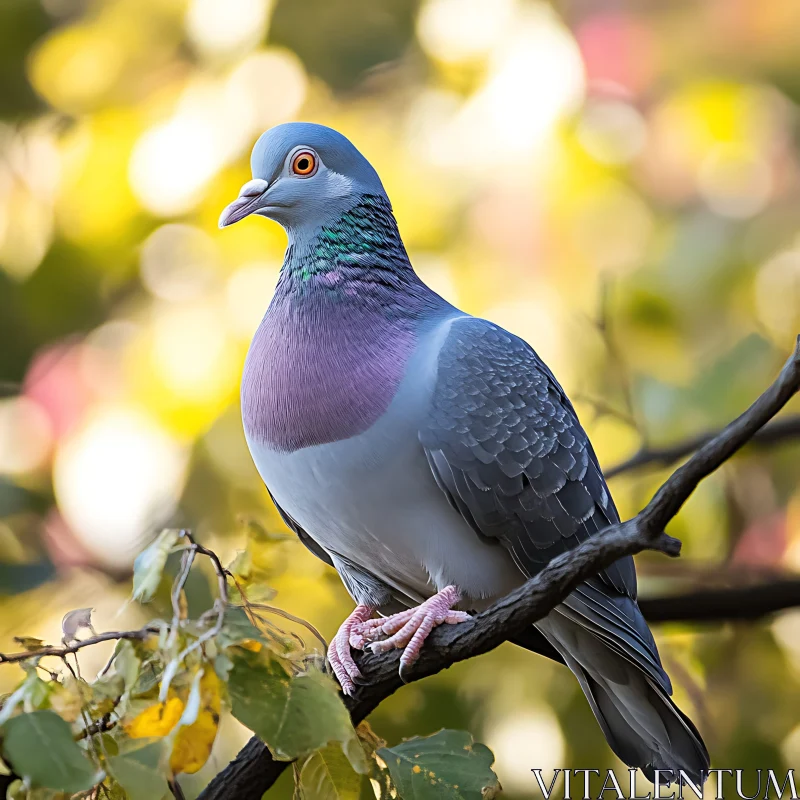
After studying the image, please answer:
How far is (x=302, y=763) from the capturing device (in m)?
1.48

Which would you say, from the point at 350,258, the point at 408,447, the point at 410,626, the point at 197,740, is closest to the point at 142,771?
the point at 197,740

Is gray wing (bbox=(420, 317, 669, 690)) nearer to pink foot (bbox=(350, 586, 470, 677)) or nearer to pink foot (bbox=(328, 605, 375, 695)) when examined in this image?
pink foot (bbox=(350, 586, 470, 677))

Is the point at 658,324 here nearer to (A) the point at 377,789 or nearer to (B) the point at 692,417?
(B) the point at 692,417

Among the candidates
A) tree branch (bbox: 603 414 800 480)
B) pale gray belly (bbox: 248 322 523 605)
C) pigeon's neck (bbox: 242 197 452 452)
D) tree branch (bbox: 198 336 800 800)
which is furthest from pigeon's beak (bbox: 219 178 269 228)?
tree branch (bbox: 603 414 800 480)

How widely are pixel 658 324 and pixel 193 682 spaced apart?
2.23m

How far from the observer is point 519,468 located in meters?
1.86

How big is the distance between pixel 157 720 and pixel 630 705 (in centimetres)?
109

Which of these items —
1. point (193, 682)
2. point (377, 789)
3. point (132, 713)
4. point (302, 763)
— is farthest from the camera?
point (377, 789)

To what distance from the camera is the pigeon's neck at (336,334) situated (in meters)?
1.74

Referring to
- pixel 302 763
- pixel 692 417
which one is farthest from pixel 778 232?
pixel 302 763

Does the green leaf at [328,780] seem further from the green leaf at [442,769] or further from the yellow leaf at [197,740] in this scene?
the yellow leaf at [197,740]

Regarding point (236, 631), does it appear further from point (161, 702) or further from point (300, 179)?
point (300, 179)

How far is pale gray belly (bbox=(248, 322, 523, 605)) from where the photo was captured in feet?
5.69

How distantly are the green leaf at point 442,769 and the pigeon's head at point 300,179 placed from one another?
97 centimetres
